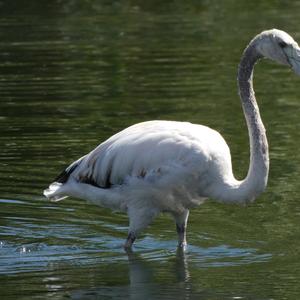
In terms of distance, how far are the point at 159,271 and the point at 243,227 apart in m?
1.37

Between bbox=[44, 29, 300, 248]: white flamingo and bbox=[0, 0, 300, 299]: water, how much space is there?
1.45 feet

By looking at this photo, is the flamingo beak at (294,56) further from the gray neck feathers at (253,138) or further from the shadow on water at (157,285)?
the shadow on water at (157,285)

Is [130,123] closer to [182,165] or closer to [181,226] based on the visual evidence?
[181,226]

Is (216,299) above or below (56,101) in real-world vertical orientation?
above

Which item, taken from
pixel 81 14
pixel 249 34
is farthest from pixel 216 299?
pixel 81 14

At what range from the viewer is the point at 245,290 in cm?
854

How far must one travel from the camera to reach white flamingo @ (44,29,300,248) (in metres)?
9.21

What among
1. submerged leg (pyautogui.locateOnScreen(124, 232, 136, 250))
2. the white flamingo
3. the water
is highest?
the white flamingo

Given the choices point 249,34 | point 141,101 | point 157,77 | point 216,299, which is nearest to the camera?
point 216,299

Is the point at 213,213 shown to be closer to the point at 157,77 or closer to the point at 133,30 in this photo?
the point at 157,77

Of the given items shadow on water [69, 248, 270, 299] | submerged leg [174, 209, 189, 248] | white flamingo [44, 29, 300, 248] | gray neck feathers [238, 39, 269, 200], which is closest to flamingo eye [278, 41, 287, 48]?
white flamingo [44, 29, 300, 248]

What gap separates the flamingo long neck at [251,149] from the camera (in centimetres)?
911

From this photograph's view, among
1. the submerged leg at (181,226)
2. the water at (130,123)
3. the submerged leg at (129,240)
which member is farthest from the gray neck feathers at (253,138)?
the submerged leg at (129,240)

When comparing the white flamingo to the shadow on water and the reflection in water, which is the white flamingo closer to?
the shadow on water
